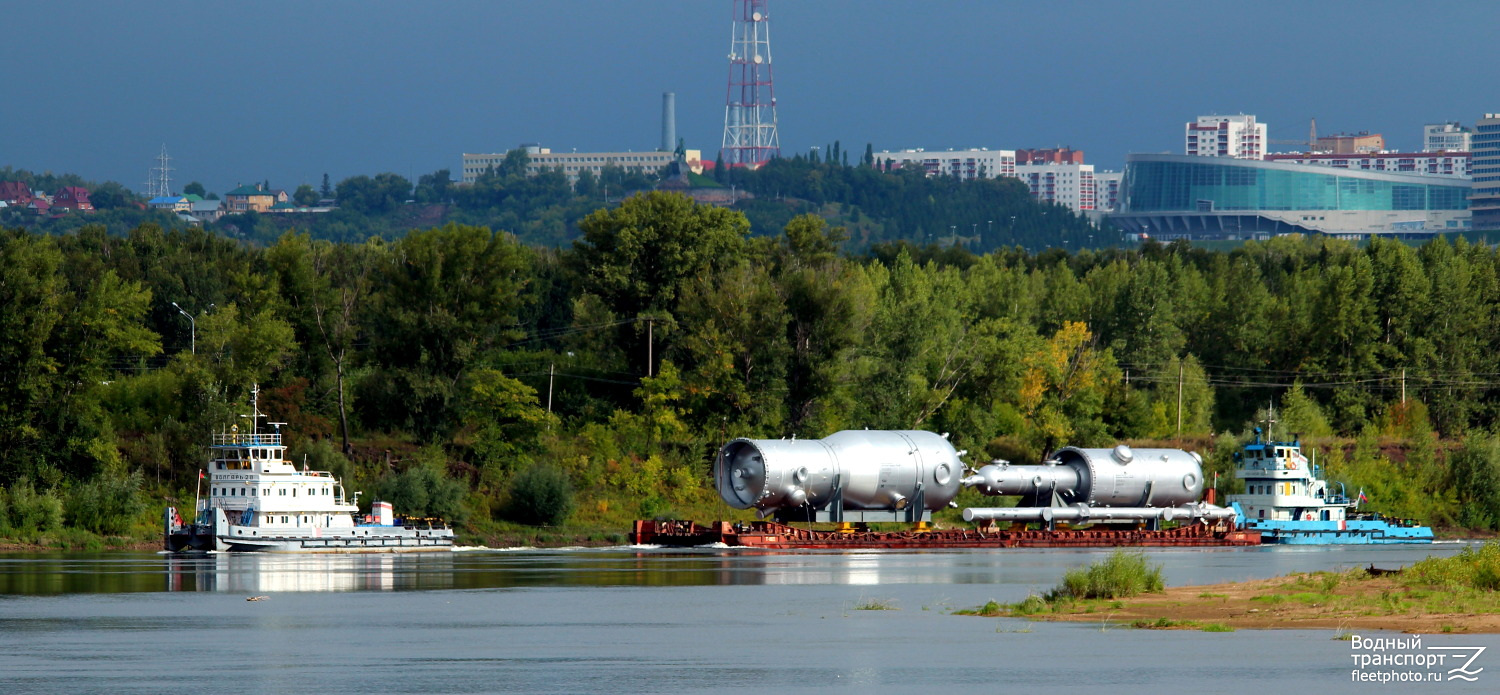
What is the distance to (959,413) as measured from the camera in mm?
114375

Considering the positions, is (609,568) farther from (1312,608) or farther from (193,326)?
(193,326)

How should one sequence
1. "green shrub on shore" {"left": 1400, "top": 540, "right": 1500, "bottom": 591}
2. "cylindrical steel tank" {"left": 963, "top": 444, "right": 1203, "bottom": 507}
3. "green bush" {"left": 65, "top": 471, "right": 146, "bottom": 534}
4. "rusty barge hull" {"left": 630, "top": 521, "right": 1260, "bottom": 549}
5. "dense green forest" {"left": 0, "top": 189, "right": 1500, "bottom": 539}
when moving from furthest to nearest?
"cylindrical steel tank" {"left": 963, "top": 444, "right": 1203, "bottom": 507} < "dense green forest" {"left": 0, "top": 189, "right": 1500, "bottom": 539} < "green bush" {"left": 65, "top": 471, "right": 146, "bottom": 534} < "rusty barge hull" {"left": 630, "top": 521, "right": 1260, "bottom": 549} < "green shrub on shore" {"left": 1400, "top": 540, "right": 1500, "bottom": 591}

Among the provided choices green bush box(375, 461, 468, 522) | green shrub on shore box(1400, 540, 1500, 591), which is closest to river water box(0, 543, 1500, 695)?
green shrub on shore box(1400, 540, 1500, 591)

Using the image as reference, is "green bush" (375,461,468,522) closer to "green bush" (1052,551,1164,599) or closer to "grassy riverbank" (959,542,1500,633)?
"grassy riverbank" (959,542,1500,633)

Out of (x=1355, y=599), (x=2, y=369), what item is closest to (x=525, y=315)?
(x=2, y=369)

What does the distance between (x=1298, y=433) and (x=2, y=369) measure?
76.3m

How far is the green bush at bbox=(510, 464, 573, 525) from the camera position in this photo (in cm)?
9569

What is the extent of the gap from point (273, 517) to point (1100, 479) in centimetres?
4167

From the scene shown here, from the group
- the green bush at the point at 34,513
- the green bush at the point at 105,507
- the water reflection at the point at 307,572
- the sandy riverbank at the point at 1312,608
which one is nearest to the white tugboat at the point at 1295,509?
the water reflection at the point at 307,572

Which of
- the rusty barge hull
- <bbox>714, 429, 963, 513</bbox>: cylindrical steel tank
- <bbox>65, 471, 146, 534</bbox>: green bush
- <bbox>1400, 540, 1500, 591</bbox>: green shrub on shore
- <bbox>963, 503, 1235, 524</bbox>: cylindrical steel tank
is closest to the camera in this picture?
<bbox>1400, 540, 1500, 591</bbox>: green shrub on shore

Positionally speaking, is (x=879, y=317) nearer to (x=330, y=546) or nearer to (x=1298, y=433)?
(x=1298, y=433)

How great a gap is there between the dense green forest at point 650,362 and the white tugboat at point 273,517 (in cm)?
423

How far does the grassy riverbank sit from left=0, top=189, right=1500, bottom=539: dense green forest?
52605mm

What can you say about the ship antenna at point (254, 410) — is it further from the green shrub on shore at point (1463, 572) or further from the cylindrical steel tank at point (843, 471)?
the green shrub on shore at point (1463, 572)
